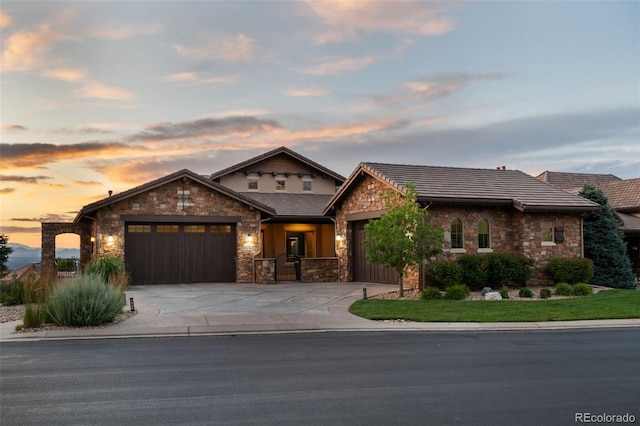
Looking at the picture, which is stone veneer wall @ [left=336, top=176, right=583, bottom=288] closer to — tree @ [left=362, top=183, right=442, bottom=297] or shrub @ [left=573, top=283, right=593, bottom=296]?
tree @ [left=362, top=183, right=442, bottom=297]

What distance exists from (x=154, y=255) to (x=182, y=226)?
181 cm

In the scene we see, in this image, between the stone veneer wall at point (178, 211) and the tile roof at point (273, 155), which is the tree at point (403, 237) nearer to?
the stone veneer wall at point (178, 211)

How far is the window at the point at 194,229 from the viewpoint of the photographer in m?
27.8

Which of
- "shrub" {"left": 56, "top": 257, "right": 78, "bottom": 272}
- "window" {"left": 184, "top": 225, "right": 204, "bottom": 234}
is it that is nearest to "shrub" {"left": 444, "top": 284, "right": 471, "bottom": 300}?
"window" {"left": 184, "top": 225, "right": 204, "bottom": 234}

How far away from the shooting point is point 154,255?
89.6ft

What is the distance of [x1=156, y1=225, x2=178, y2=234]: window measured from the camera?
27484 millimetres

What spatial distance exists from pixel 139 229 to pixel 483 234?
1514 cm

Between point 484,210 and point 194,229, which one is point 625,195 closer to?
point 484,210

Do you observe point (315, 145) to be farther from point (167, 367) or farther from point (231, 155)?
point (167, 367)

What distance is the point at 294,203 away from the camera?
3397cm

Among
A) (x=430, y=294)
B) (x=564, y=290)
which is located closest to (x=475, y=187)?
(x=564, y=290)

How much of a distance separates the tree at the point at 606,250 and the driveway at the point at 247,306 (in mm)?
9908

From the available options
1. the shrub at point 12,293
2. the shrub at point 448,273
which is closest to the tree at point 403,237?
the shrub at point 448,273

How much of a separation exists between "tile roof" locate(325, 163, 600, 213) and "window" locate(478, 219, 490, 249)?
1.01 meters
